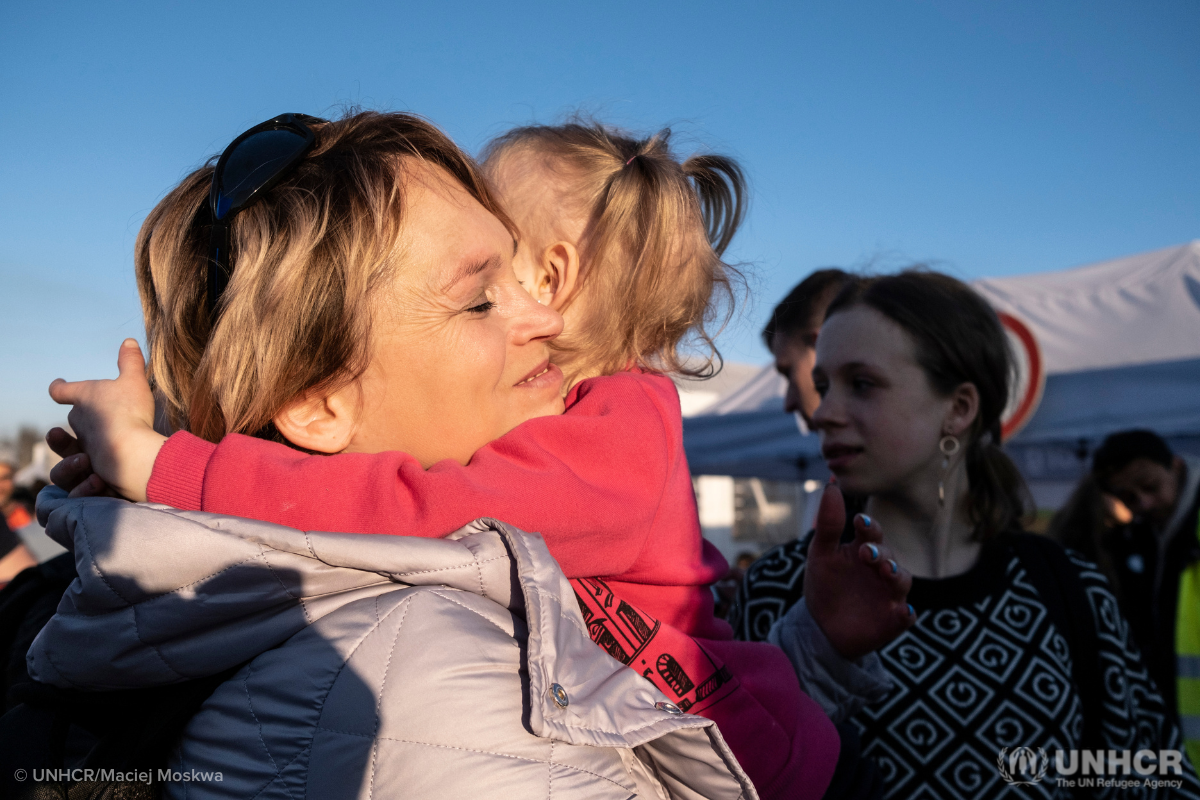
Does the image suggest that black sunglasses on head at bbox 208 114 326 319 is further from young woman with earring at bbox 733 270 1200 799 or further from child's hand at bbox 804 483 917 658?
young woman with earring at bbox 733 270 1200 799

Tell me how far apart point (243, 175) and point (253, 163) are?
0.03 meters

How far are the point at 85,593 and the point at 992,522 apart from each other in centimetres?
258

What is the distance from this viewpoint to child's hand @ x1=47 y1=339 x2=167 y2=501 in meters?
1.18

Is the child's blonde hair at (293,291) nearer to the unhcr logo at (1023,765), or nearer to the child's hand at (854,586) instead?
the child's hand at (854,586)

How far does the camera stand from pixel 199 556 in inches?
34.7

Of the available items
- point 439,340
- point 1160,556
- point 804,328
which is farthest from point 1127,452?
point 439,340

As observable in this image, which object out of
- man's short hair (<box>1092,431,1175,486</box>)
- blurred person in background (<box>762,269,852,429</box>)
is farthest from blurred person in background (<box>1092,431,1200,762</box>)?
blurred person in background (<box>762,269,852,429</box>)

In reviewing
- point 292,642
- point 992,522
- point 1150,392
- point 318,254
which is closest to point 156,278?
point 318,254

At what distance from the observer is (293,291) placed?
126cm

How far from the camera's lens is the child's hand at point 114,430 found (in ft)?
3.88

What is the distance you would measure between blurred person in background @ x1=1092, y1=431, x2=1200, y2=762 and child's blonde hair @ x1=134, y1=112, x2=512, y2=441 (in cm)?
464

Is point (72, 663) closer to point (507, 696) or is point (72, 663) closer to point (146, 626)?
point (146, 626)

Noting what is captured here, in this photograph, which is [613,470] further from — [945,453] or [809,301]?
[809,301]

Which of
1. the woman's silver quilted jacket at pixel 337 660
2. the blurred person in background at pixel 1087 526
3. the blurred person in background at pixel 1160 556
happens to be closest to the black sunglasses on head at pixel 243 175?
the woman's silver quilted jacket at pixel 337 660
